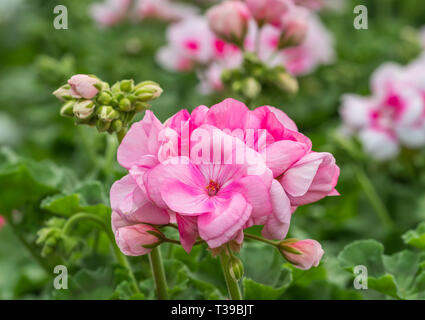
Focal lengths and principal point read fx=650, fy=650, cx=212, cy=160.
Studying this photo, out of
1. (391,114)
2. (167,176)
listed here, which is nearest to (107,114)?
(167,176)

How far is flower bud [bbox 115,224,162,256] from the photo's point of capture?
67 cm

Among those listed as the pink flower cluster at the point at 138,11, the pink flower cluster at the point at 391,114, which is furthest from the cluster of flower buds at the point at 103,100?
the pink flower cluster at the point at 138,11

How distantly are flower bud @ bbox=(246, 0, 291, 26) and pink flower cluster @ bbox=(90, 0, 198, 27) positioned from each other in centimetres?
95

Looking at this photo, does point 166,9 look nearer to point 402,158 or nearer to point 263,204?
point 402,158

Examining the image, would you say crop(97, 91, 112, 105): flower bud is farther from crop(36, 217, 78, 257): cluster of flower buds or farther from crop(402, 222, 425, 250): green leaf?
crop(402, 222, 425, 250): green leaf

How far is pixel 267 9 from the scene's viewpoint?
114 cm

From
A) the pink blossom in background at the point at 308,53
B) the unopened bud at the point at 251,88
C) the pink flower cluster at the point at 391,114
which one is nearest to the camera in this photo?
the unopened bud at the point at 251,88

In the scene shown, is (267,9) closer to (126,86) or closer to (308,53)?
(126,86)

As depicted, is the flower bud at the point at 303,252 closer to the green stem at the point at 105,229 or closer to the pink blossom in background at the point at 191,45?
the green stem at the point at 105,229

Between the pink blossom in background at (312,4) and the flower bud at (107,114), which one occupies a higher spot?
the pink blossom in background at (312,4)

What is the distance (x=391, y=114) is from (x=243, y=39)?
1.67ft

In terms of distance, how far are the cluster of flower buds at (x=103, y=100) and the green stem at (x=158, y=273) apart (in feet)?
0.52

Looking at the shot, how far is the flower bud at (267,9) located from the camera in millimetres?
1134
